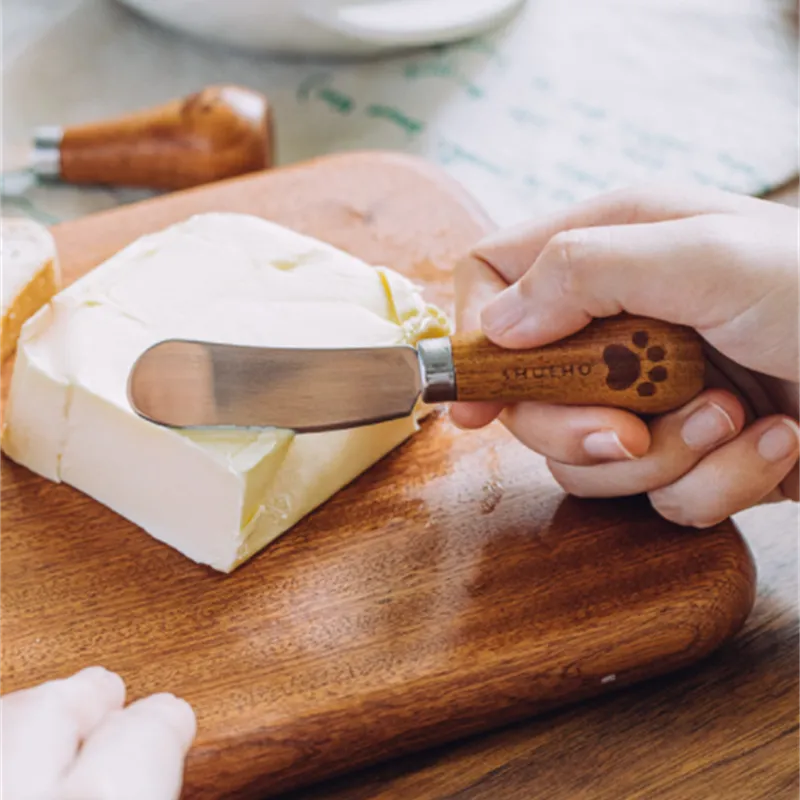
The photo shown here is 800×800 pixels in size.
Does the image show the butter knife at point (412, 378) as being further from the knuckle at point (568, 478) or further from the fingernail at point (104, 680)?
the fingernail at point (104, 680)

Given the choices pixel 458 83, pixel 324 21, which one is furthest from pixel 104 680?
pixel 458 83

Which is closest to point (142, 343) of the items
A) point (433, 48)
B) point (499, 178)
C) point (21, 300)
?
point (21, 300)

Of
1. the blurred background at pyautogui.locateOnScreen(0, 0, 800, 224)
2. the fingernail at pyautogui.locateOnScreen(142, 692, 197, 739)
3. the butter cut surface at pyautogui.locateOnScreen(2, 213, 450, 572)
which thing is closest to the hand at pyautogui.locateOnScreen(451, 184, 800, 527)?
the butter cut surface at pyautogui.locateOnScreen(2, 213, 450, 572)

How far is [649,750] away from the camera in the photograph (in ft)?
3.07

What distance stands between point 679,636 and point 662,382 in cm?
24

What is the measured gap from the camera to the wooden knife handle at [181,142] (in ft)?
4.93

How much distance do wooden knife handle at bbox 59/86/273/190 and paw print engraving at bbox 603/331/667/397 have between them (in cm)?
79

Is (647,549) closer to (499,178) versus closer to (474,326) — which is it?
(474,326)

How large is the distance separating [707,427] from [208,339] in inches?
19.6

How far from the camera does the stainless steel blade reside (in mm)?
952

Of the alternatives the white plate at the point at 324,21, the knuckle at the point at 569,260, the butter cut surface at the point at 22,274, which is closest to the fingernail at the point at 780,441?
the knuckle at the point at 569,260

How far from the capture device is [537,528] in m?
1.06

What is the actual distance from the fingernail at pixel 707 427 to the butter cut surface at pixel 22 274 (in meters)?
0.75

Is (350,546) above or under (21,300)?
under
